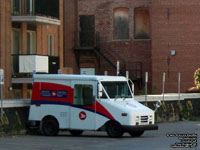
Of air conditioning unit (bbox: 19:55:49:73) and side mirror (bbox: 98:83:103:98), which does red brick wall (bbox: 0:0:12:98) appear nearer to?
air conditioning unit (bbox: 19:55:49:73)

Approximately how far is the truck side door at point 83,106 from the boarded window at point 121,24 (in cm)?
3060

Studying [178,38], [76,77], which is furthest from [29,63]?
[178,38]

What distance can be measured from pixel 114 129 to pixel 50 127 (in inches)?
106

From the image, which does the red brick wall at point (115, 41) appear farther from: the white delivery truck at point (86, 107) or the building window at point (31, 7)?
the white delivery truck at point (86, 107)

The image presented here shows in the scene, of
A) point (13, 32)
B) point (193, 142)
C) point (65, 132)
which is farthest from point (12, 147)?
point (13, 32)

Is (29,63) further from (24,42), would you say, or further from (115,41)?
(115,41)

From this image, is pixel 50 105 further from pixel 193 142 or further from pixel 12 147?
pixel 193 142

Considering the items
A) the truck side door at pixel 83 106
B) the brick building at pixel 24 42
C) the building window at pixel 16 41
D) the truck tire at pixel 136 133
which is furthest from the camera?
the building window at pixel 16 41

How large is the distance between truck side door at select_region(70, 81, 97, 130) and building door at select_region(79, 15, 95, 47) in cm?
3087

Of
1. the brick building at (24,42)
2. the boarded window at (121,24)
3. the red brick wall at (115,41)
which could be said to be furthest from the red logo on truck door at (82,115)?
the boarded window at (121,24)

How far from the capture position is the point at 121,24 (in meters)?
58.5

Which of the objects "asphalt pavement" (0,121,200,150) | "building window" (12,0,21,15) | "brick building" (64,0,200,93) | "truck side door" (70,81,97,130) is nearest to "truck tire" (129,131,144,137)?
"asphalt pavement" (0,121,200,150)

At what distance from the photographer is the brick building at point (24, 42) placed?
39.2 metres

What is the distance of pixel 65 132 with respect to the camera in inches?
1204
